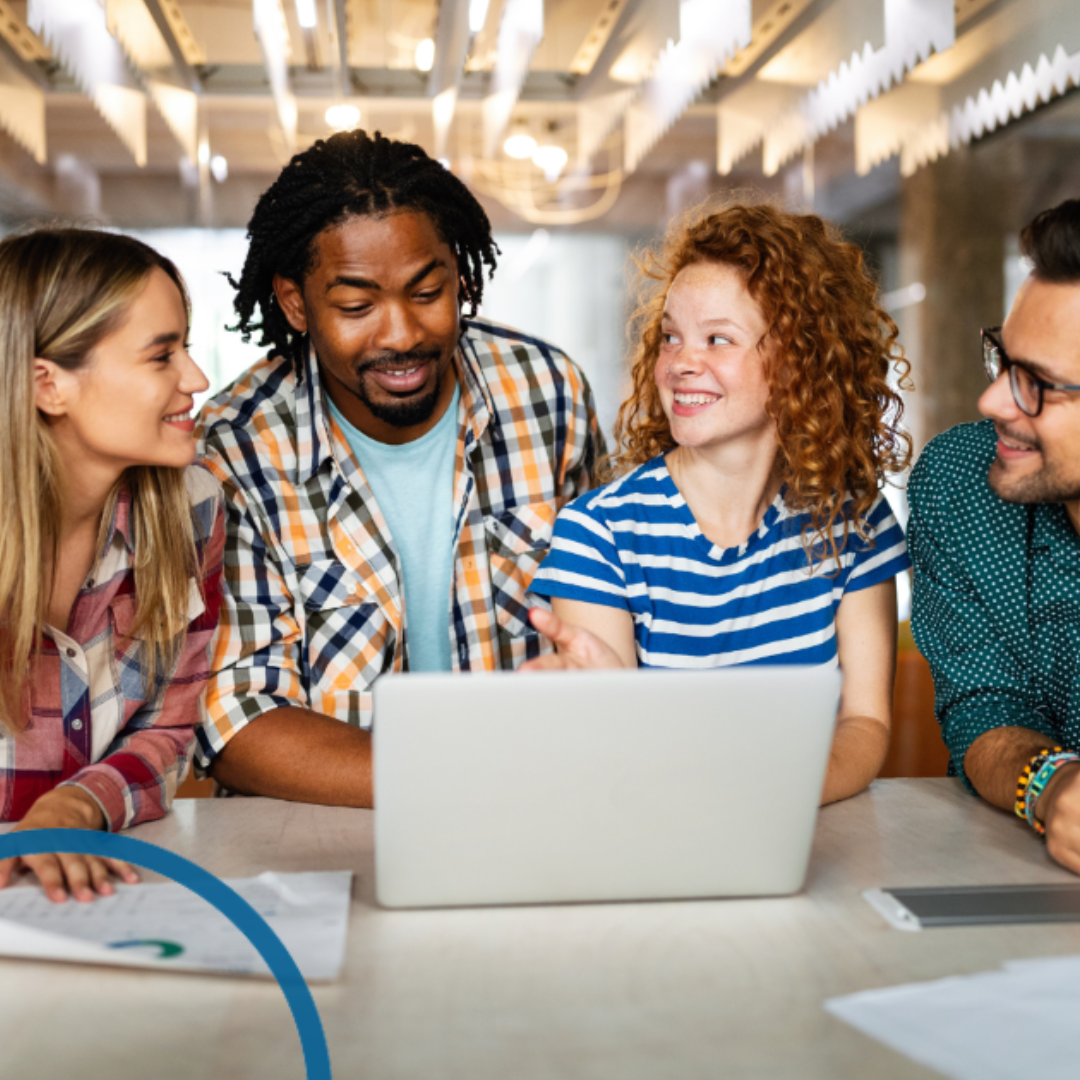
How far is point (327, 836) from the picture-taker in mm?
1158

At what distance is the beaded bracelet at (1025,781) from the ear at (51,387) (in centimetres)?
118

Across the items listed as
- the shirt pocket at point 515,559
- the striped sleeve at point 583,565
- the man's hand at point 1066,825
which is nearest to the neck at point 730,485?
the striped sleeve at point 583,565

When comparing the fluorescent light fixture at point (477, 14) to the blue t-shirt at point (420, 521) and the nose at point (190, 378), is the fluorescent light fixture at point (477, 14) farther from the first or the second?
the nose at point (190, 378)

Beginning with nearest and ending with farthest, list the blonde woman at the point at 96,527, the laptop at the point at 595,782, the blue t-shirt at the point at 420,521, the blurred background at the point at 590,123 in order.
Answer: the laptop at the point at 595,782 → the blonde woman at the point at 96,527 → the blue t-shirt at the point at 420,521 → the blurred background at the point at 590,123

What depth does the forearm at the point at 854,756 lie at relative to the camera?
4.20 ft

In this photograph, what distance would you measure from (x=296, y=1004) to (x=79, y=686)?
800mm

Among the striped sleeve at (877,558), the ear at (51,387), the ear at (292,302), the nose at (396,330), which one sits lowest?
the striped sleeve at (877,558)

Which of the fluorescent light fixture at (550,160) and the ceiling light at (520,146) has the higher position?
the ceiling light at (520,146)

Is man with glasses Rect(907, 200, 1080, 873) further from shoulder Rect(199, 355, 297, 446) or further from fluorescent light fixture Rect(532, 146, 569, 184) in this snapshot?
fluorescent light fixture Rect(532, 146, 569, 184)

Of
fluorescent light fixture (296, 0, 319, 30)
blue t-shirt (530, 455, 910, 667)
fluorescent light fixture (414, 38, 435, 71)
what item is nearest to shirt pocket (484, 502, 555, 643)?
blue t-shirt (530, 455, 910, 667)

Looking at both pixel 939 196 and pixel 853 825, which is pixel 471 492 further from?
pixel 939 196

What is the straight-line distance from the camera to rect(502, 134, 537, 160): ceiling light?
496cm

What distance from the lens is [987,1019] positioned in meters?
0.75

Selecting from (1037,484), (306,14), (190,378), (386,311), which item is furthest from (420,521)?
(306,14)
